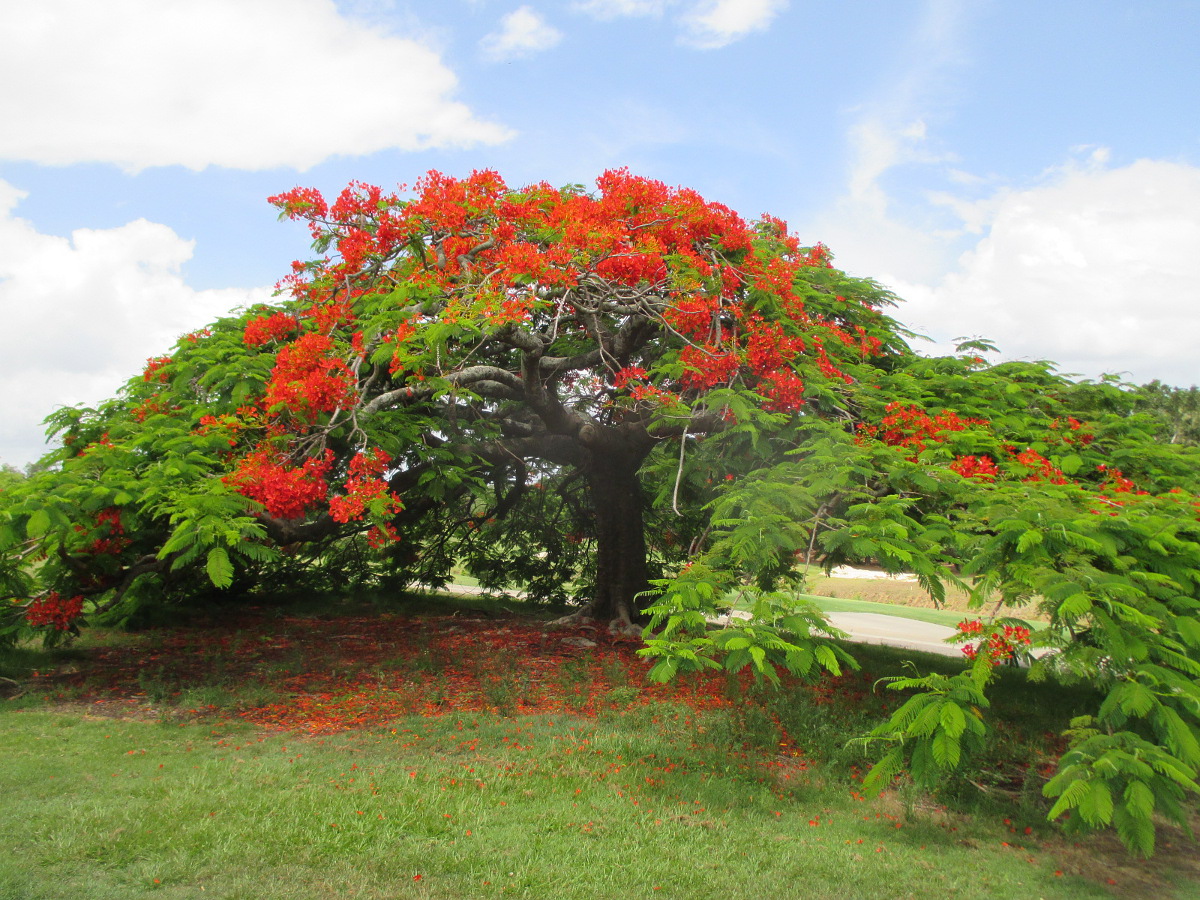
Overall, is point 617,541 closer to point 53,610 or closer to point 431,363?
point 431,363

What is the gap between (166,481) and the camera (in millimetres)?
7723

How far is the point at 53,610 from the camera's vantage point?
8.85 m

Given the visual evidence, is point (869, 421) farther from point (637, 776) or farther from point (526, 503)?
point (526, 503)

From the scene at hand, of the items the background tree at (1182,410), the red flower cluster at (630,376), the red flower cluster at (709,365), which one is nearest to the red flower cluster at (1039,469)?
the red flower cluster at (709,365)

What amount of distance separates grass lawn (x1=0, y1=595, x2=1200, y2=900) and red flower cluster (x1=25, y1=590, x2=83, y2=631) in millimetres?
765

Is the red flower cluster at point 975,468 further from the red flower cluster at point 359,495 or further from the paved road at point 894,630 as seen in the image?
the paved road at point 894,630

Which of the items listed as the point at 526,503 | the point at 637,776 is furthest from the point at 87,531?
the point at 526,503

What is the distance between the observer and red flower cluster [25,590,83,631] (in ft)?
29.0

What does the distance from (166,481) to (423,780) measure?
4021 millimetres

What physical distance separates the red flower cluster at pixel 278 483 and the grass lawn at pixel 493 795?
7.04 feet

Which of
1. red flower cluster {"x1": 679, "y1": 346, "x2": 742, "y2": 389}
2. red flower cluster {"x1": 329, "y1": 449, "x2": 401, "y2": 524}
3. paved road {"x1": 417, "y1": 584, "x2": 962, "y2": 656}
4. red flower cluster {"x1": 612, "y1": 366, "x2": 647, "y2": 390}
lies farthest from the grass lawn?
paved road {"x1": 417, "y1": 584, "x2": 962, "y2": 656}

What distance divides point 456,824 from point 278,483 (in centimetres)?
354

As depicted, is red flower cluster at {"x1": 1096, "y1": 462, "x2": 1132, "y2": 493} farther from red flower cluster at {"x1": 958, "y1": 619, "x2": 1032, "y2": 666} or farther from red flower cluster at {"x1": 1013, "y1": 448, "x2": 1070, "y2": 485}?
red flower cluster at {"x1": 958, "y1": 619, "x2": 1032, "y2": 666}

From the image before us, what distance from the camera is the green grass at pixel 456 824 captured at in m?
4.62
